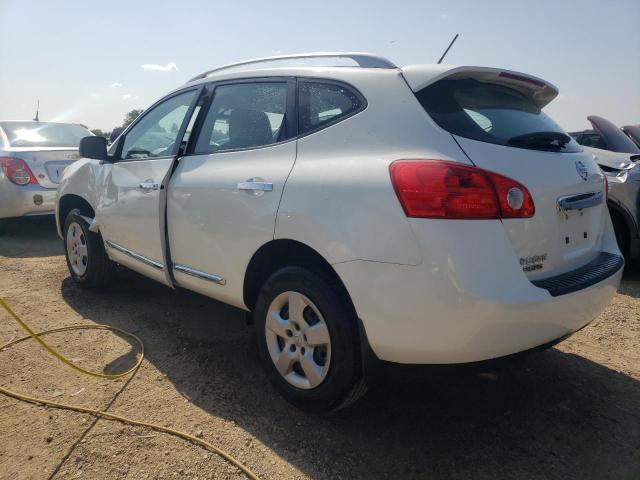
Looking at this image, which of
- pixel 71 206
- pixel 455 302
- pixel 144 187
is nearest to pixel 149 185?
pixel 144 187

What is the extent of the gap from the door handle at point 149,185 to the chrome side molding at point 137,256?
497 millimetres

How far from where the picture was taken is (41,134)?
23.5 ft

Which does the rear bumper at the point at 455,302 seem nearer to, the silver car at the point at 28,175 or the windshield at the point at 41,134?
the silver car at the point at 28,175

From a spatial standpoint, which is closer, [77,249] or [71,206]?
[77,249]

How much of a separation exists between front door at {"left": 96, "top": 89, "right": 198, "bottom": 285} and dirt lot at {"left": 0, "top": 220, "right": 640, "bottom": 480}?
1.94 ft

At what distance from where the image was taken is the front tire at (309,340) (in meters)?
2.20

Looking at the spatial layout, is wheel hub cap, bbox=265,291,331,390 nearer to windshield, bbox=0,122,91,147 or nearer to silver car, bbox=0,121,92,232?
silver car, bbox=0,121,92,232

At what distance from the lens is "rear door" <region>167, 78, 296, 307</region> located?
254cm

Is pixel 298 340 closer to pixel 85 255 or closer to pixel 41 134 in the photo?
pixel 85 255

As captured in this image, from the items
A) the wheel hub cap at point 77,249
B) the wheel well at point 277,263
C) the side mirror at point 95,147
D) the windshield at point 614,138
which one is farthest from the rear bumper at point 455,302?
the windshield at point 614,138

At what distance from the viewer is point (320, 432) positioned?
94.0 inches

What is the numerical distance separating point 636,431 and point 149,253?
3.05 meters

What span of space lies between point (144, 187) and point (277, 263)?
1.34m

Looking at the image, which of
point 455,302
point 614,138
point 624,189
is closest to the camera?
point 455,302
